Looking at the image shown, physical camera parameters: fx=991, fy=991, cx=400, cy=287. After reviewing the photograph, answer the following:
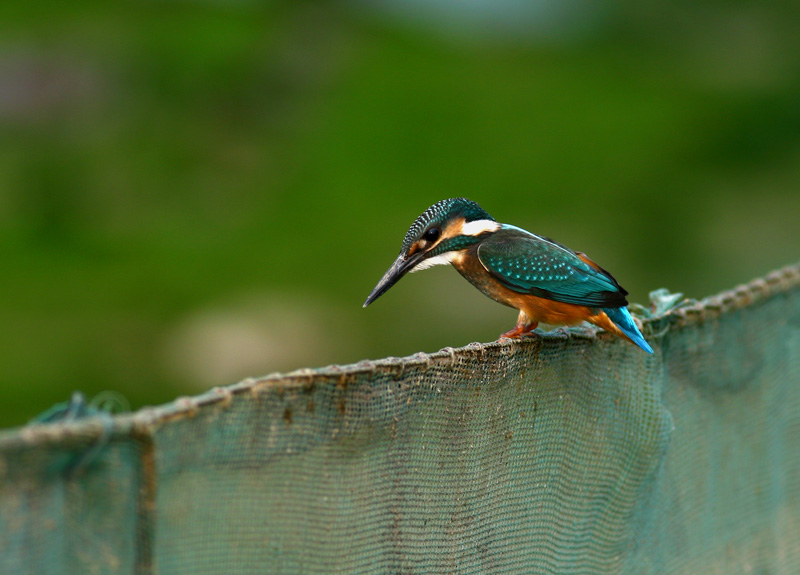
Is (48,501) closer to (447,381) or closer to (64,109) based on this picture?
(447,381)

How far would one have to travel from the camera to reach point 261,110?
55.8 feet

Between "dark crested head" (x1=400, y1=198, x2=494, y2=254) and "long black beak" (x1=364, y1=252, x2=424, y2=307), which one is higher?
"dark crested head" (x1=400, y1=198, x2=494, y2=254)

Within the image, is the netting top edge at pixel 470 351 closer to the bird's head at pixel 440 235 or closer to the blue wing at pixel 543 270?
the blue wing at pixel 543 270

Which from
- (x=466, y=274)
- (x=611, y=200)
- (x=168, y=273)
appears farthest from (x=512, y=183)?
(x=466, y=274)

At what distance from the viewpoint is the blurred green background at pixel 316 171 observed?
11594mm

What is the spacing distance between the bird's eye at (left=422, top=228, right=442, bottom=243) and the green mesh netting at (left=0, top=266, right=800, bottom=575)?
793mm

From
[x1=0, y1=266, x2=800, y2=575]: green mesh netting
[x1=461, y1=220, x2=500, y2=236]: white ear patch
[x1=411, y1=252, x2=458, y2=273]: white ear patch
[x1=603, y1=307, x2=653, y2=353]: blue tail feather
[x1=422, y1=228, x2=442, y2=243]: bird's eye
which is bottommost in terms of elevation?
[x1=0, y1=266, x2=800, y2=575]: green mesh netting

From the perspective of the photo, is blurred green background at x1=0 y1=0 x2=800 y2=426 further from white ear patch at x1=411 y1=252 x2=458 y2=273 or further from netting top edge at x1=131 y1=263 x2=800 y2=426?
netting top edge at x1=131 y1=263 x2=800 y2=426

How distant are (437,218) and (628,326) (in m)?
0.90

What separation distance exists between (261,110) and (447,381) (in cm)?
1525

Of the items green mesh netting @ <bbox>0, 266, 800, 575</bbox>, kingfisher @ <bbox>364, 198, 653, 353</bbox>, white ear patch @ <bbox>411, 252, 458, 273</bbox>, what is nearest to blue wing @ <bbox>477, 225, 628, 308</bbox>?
kingfisher @ <bbox>364, 198, 653, 353</bbox>

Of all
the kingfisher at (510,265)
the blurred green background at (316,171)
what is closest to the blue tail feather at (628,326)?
the kingfisher at (510,265)

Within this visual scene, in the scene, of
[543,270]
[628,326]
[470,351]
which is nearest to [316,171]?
[543,270]

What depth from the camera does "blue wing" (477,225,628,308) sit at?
3.35 meters
